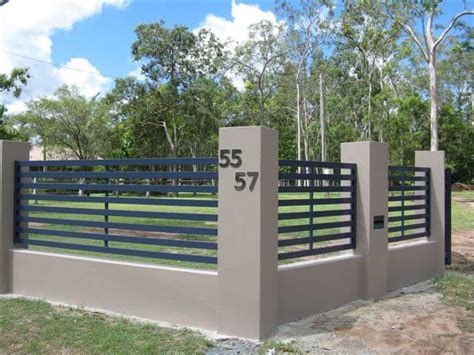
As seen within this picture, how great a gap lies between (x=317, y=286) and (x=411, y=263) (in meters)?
2.75

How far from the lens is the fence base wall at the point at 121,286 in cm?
577

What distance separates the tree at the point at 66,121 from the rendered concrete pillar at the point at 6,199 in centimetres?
3871

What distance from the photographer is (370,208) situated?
706 cm

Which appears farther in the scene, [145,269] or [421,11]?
[421,11]

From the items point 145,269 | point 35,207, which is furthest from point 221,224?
point 35,207

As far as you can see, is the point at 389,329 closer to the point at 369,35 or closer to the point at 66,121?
the point at 369,35

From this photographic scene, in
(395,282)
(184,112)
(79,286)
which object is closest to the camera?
(79,286)

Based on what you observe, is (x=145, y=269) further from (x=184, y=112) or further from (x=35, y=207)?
(x=184, y=112)

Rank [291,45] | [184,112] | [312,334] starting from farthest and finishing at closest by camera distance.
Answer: [291,45] < [184,112] < [312,334]

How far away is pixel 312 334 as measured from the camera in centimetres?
554

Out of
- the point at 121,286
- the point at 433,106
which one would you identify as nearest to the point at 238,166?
the point at 121,286

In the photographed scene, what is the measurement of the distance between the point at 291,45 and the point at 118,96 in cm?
1608

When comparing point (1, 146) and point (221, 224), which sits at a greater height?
point (1, 146)

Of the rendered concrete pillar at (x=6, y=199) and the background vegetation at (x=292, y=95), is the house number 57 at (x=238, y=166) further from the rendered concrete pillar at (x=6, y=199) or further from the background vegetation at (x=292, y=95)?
the background vegetation at (x=292, y=95)
